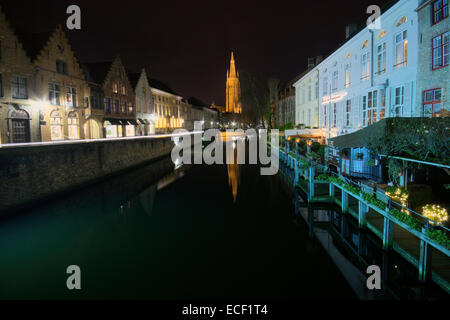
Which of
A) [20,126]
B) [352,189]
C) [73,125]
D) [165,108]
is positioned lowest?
[352,189]

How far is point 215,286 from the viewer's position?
8086 mm

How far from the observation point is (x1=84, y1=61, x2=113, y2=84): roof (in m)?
36.4

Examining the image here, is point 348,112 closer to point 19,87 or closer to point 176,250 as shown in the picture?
point 176,250

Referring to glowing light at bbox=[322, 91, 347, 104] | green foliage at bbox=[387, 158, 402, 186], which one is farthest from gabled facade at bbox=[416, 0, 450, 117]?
glowing light at bbox=[322, 91, 347, 104]

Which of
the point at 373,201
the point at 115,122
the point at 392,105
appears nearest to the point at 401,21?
the point at 392,105

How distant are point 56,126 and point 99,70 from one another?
44.9 ft

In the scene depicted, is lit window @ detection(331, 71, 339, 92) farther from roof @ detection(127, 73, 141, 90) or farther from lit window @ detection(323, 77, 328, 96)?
roof @ detection(127, 73, 141, 90)

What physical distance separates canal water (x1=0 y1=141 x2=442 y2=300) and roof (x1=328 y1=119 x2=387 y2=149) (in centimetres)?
334

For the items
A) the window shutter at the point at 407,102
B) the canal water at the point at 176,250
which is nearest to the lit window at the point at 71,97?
the canal water at the point at 176,250

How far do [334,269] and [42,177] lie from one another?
1378 cm

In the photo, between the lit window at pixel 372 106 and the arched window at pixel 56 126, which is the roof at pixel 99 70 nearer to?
the arched window at pixel 56 126

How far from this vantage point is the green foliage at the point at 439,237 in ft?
19.7

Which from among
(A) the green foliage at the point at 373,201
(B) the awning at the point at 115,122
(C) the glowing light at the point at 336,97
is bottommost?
(A) the green foliage at the point at 373,201

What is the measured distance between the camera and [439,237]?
6.15 meters
